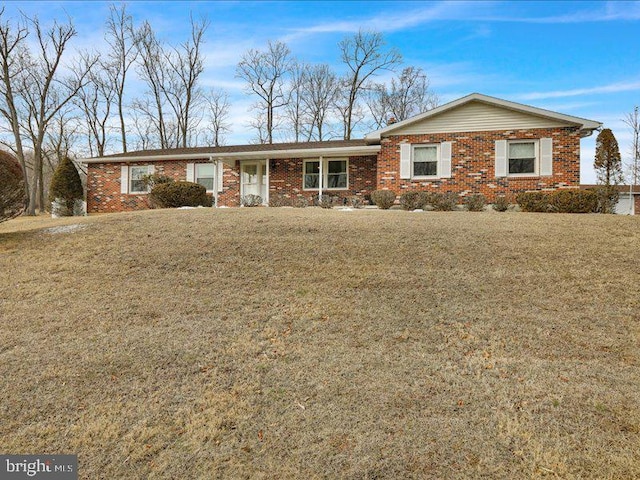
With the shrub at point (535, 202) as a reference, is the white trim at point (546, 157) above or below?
above

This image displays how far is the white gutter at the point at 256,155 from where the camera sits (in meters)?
17.1

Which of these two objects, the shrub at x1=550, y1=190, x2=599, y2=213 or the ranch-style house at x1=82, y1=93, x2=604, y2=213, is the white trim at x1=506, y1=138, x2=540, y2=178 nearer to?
the ranch-style house at x1=82, y1=93, x2=604, y2=213

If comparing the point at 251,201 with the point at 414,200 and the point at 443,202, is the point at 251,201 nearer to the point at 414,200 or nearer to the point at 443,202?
the point at 414,200

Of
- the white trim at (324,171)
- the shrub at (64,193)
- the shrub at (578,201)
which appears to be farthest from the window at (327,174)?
the shrub at (64,193)

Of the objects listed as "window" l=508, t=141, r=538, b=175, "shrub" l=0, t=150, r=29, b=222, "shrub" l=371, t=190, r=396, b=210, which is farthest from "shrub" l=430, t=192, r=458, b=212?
"shrub" l=0, t=150, r=29, b=222

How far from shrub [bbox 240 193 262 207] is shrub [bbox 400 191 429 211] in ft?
21.1

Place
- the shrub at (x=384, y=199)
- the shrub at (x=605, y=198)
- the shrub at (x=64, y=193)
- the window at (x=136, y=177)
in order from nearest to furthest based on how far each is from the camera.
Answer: the shrub at (x=605, y=198)
the shrub at (x=384, y=199)
the shrub at (x=64, y=193)
the window at (x=136, y=177)

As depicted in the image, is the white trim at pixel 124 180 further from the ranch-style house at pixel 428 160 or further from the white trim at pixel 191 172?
the white trim at pixel 191 172

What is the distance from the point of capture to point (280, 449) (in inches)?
114

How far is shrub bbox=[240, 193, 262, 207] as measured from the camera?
17.7 m

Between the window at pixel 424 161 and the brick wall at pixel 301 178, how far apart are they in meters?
2.02

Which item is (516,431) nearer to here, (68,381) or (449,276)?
(449,276)

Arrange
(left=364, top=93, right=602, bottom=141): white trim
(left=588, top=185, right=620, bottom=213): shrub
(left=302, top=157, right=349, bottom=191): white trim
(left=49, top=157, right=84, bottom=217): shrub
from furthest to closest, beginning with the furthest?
(left=302, top=157, right=349, bottom=191): white trim → (left=49, top=157, right=84, bottom=217): shrub → (left=364, top=93, right=602, bottom=141): white trim → (left=588, top=185, right=620, bottom=213): shrub

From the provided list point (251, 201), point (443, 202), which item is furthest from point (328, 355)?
point (251, 201)
